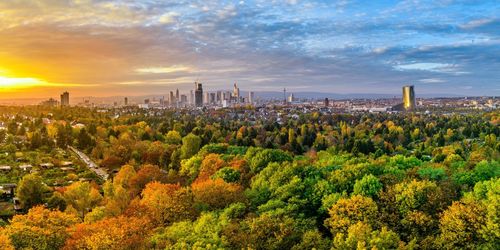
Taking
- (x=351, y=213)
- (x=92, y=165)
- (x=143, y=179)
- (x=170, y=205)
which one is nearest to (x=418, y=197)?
(x=351, y=213)

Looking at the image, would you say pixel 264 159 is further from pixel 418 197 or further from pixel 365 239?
pixel 365 239

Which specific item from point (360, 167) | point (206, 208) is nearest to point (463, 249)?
point (360, 167)

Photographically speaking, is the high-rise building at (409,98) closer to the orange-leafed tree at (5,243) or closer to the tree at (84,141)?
the tree at (84,141)

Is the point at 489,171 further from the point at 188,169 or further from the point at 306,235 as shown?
the point at 188,169

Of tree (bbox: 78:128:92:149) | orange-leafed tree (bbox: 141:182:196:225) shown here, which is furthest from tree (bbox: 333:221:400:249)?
tree (bbox: 78:128:92:149)

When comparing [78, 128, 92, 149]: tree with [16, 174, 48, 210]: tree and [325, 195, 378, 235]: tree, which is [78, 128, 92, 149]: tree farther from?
[325, 195, 378, 235]: tree

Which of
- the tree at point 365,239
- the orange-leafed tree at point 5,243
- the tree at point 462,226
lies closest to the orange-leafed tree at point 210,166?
the tree at point 365,239
